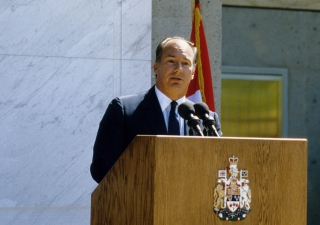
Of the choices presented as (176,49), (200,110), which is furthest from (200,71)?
(200,110)

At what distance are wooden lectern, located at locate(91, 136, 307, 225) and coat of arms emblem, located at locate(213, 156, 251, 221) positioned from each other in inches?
0.8

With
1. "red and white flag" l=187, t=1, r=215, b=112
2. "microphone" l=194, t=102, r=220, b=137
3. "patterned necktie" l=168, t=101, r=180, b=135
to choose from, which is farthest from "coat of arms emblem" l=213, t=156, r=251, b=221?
"red and white flag" l=187, t=1, r=215, b=112

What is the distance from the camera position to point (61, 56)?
5.95 m

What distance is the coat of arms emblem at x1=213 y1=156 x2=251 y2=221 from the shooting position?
2.97 meters

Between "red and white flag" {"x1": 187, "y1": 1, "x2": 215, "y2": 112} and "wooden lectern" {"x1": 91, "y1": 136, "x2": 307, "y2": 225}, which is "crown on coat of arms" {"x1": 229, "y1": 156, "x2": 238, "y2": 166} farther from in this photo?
"red and white flag" {"x1": 187, "y1": 1, "x2": 215, "y2": 112}

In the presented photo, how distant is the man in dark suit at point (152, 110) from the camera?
3684 mm

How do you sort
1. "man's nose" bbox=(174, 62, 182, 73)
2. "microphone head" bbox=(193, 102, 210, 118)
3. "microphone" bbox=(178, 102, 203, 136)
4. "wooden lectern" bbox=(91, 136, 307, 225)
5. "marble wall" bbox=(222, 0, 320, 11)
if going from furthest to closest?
"marble wall" bbox=(222, 0, 320, 11) < "man's nose" bbox=(174, 62, 182, 73) < "microphone head" bbox=(193, 102, 210, 118) < "microphone" bbox=(178, 102, 203, 136) < "wooden lectern" bbox=(91, 136, 307, 225)

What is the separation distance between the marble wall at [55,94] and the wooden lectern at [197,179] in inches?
106

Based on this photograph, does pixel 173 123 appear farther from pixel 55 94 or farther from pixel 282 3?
pixel 282 3

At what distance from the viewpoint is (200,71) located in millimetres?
6422

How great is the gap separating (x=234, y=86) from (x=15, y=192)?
12.2 ft

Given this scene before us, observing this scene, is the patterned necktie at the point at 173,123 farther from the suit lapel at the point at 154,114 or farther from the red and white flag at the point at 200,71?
the red and white flag at the point at 200,71

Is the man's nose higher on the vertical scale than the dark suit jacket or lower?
higher

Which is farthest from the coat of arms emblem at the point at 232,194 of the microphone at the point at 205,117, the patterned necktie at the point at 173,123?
the patterned necktie at the point at 173,123
